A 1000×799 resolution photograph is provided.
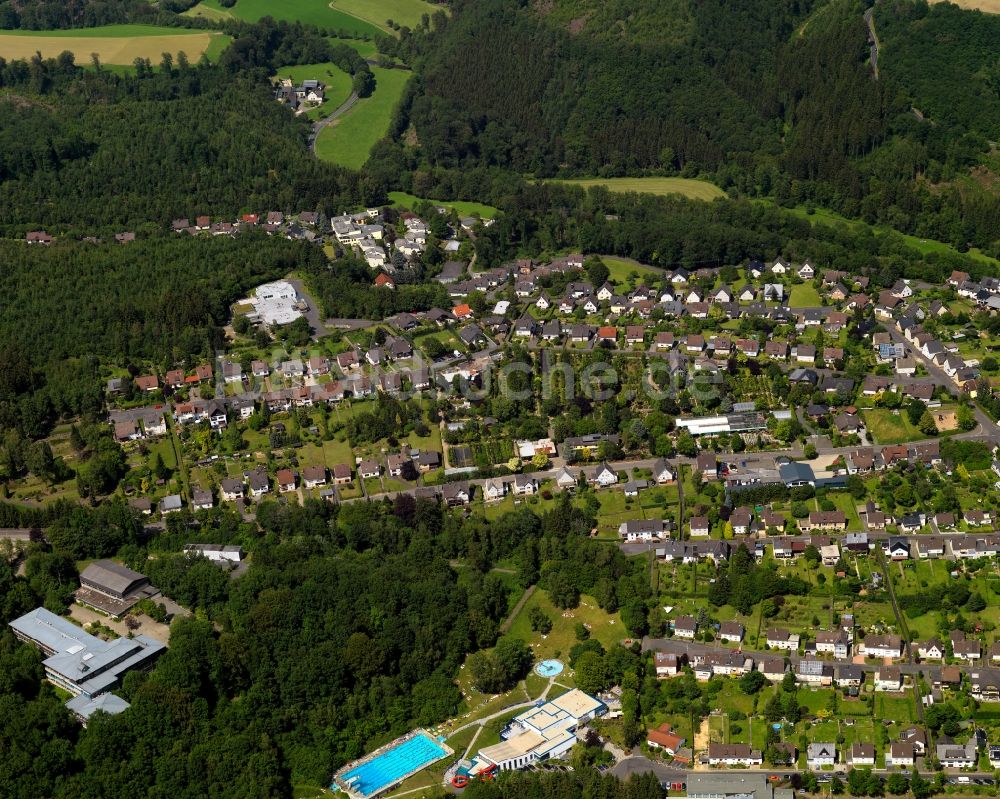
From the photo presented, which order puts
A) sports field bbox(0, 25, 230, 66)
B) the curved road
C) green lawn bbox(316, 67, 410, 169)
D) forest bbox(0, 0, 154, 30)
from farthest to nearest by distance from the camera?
forest bbox(0, 0, 154, 30) < sports field bbox(0, 25, 230, 66) < the curved road < green lawn bbox(316, 67, 410, 169)

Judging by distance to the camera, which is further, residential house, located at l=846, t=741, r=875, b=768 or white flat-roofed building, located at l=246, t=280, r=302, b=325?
white flat-roofed building, located at l=246, t=280, r=302, b=325

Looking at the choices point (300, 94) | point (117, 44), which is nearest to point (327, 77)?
point (300, 94)

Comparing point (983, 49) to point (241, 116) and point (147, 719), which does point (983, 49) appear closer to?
point (241, 116)

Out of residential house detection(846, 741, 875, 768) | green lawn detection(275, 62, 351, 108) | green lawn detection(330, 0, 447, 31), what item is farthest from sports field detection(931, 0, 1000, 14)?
residential house detection(846, 741, 875, 768)

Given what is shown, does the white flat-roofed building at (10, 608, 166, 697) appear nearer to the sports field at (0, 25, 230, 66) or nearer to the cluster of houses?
the cluster of houses

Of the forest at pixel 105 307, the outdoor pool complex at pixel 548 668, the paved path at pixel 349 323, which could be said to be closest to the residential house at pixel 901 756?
the outdoor pool complex at pixel 548 668

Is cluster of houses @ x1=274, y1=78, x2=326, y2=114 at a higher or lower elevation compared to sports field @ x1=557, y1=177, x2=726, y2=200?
higher

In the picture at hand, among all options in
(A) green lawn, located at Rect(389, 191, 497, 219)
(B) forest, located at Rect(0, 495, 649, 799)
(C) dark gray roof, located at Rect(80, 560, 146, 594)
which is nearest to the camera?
(B) forest, located at Rect(0, 495, 649, 799)

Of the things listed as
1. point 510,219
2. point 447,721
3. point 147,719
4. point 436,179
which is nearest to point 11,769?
point 147,719
